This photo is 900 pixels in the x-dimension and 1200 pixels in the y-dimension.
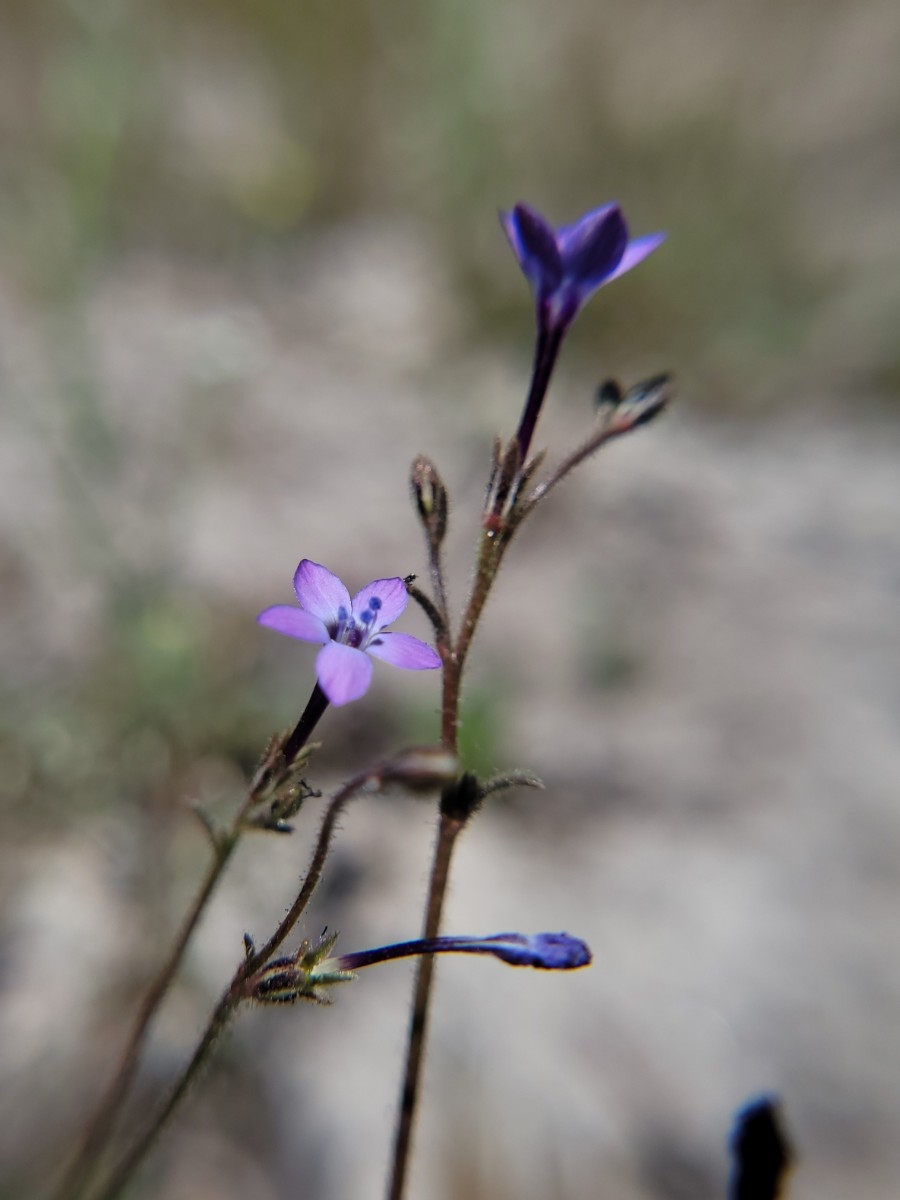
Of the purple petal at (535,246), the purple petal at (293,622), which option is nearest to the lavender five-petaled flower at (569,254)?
the purple petal at (535,246)

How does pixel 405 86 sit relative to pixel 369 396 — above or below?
above

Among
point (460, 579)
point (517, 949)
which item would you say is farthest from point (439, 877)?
point (460, 579)

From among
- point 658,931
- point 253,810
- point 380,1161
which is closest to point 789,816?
point 658,931

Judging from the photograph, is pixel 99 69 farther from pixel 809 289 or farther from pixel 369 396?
pixel 809 289

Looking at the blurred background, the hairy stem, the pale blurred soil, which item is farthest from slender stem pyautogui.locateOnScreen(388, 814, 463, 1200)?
the pale blurred soil

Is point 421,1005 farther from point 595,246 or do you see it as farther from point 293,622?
point 595,246

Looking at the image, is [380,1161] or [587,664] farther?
[587,664]
